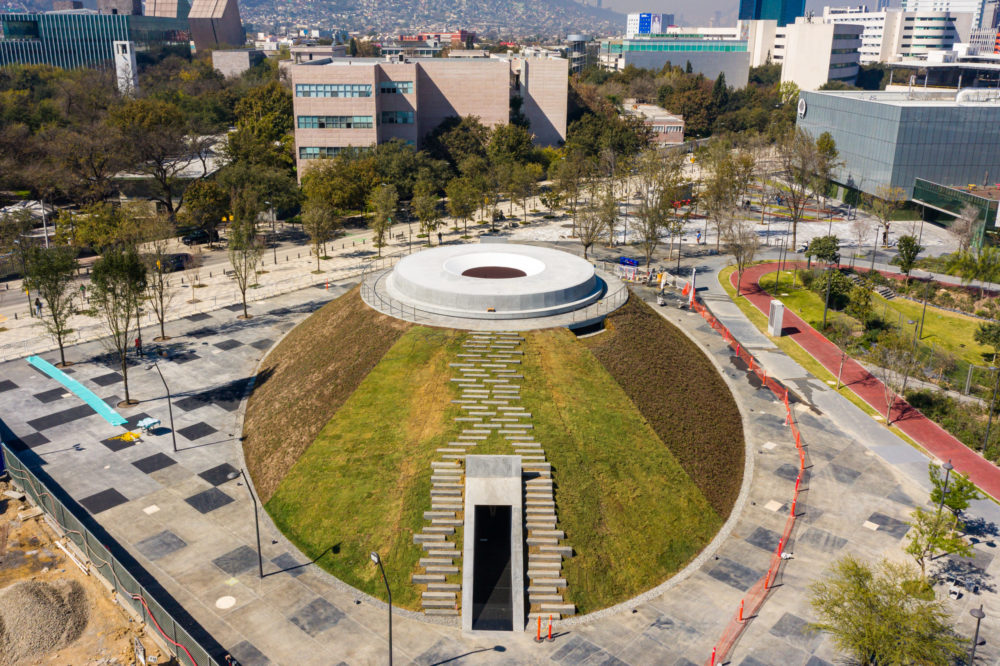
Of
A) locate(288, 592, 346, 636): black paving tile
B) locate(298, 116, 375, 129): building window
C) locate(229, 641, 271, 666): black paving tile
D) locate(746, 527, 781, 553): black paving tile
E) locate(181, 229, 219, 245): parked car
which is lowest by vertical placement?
locate(229, 641, 271, 666): black paving tile

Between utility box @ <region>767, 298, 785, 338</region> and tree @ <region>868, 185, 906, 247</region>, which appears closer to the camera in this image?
utility box @ <region>767, 298, 785, 338</region>

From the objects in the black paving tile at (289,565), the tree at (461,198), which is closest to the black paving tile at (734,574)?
the black paving tile at (289,565)

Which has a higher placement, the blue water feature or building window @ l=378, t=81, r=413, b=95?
building window @ l=378, t=81, r=413, b=95

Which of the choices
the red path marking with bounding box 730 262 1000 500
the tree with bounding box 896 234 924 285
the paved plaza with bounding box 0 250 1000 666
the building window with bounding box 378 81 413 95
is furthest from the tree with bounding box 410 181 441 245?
the tree with bounding box 896 234 924 285

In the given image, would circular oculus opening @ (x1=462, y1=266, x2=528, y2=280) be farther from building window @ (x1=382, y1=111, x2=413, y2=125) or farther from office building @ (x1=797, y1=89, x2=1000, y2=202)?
office building @ (x1=797, y1=89, x2=1000, y2=202)

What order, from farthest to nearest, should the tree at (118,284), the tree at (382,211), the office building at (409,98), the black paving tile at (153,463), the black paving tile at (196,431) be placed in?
the office building at (409,98)
the tree at (382,211)
the tree at (118,284)
the black paving tile at (196,431)
the black paving tile at (153,463)

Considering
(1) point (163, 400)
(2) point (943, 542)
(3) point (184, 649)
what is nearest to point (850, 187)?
(2) point (943, 542)

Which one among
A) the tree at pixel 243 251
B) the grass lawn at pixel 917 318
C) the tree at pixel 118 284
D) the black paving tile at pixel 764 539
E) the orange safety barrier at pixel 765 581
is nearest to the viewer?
the orange safety barrier at pixel 765 581

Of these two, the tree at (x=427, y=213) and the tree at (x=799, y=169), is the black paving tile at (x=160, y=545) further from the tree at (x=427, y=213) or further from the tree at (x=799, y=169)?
the tree at (x=799, y=169)
